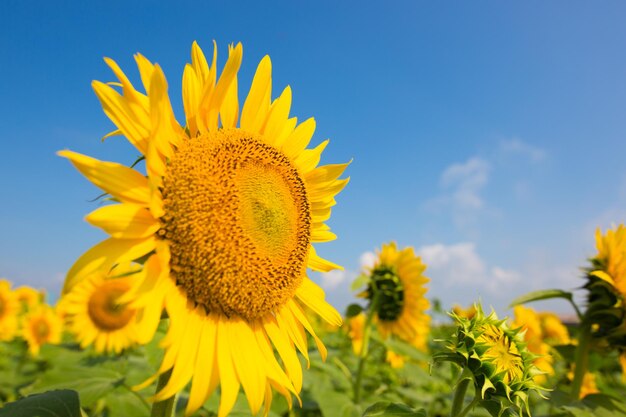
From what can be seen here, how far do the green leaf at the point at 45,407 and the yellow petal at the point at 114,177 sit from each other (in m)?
0.85

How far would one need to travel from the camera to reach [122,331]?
5.77 metres

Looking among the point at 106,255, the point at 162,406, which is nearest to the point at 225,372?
the point at 162,406

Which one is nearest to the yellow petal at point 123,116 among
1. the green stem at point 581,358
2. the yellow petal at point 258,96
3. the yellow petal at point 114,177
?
the yellow petal at point 114,177

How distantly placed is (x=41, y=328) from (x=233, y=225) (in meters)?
7.05

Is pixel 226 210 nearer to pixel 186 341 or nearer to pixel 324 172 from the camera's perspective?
pixel 186 341

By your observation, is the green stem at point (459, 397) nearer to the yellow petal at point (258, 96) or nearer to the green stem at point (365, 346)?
the yellow petal at point (258, 96)

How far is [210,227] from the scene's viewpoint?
1.84 meters

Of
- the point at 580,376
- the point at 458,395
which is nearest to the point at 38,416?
the point at 458,395

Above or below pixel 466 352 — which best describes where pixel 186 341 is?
below

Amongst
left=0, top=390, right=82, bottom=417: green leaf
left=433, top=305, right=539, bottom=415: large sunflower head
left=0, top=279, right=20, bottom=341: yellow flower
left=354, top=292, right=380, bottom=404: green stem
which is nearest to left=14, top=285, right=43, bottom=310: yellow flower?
left=0, top=279, right=20, bottom=341: yellow flower

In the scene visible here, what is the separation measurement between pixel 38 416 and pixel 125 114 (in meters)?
1.19

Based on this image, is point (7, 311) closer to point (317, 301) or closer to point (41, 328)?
point (41, 328)

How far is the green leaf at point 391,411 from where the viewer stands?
203 centimetres

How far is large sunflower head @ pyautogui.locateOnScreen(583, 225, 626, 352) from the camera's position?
11.9 ft
